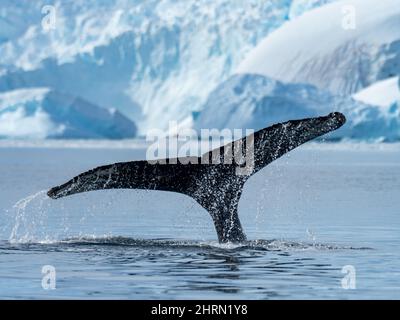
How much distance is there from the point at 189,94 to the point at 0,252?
8366cm

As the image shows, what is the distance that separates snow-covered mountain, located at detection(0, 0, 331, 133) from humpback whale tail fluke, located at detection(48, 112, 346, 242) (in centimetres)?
7806

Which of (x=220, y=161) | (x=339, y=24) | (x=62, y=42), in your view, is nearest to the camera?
(x=220, y=161)

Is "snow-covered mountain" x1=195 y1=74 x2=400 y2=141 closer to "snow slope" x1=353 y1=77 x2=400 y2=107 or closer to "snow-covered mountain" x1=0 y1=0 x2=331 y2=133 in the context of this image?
"snow slope" x1=353 y1=77 x2=400 y2=107

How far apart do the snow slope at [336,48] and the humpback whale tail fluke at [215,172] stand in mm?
70261

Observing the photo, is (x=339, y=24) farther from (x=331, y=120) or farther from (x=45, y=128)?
(x=331, y=120)

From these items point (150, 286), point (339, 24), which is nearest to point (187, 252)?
point (150, 286)

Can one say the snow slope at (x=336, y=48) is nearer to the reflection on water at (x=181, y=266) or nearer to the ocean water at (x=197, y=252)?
the ocean water at (x=197, y=252)

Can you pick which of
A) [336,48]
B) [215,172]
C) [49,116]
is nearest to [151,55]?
[336,48]

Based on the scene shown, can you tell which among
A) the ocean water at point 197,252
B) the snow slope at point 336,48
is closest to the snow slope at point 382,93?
the snow slope at point 336,48

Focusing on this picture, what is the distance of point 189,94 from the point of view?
97125mm

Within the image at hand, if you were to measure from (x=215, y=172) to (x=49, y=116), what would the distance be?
6797 centimetres

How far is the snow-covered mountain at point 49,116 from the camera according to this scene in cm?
7969

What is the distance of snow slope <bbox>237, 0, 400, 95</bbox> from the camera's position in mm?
85125

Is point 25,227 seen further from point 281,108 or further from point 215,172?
point 281,108
